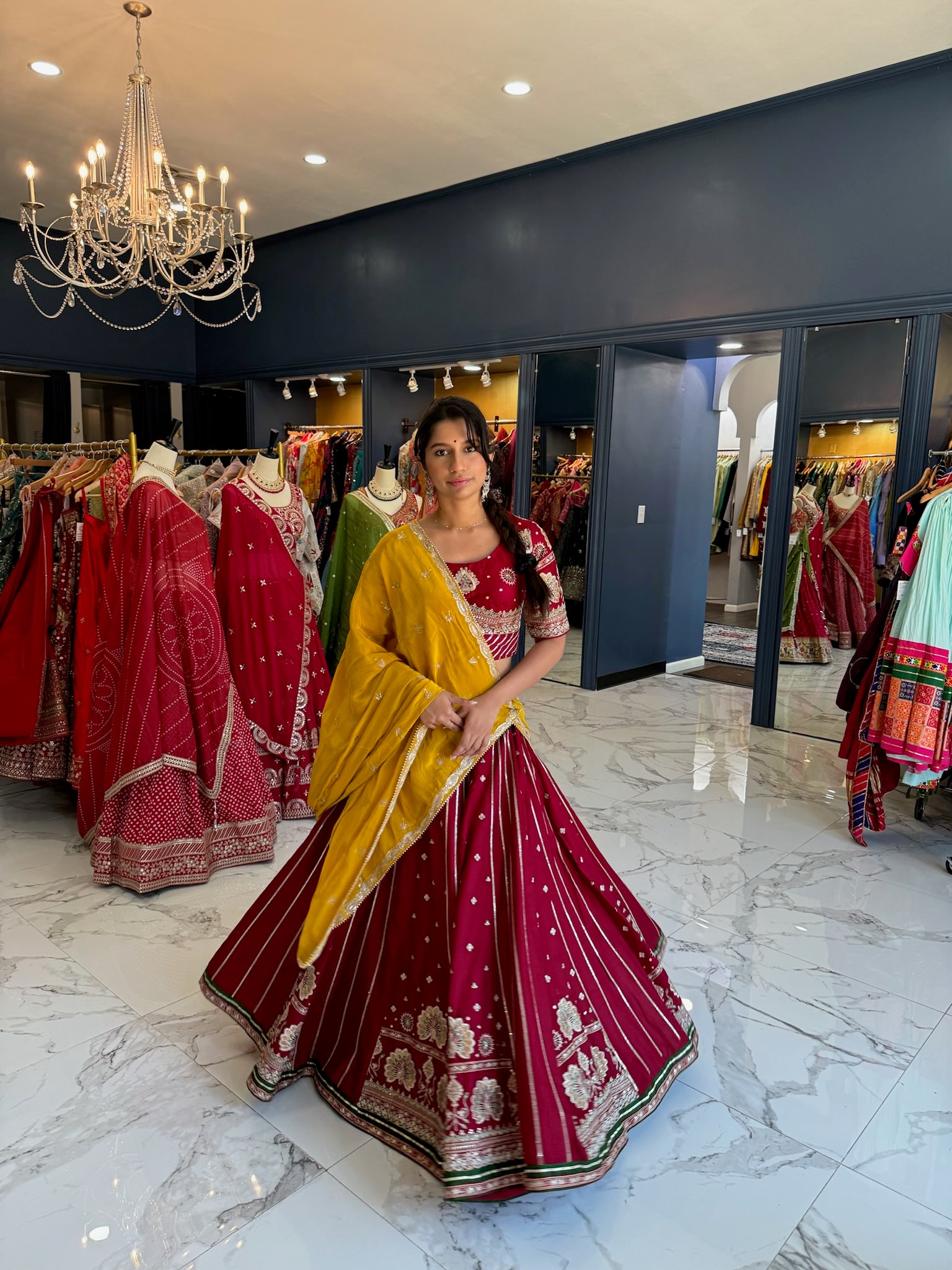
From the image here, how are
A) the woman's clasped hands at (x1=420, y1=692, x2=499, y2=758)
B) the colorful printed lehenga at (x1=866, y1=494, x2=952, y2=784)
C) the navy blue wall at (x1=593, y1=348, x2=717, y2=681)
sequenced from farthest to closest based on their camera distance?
the navy blue wall at (x1=593, y1=348, x2=717, y2=681) → the colorful printed lehenga at (x1=866, y1=494, x2=952, y2=784) → the woman's clasped hands at (x1=420, y1=692, x2=499, y2=758)

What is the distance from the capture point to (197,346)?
810 centimetres

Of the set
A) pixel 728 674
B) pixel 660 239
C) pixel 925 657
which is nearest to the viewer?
pixel 925 657

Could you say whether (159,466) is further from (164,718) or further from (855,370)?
(855,370)

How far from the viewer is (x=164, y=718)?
8.68 feet

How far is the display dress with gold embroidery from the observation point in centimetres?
151

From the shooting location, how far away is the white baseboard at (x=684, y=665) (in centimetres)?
609

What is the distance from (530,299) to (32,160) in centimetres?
327

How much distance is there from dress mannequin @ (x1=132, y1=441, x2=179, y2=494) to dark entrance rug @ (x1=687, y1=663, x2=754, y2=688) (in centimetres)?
398

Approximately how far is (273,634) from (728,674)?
3.81 metres

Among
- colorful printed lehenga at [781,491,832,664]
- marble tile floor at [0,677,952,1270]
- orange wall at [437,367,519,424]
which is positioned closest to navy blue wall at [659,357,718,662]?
orange wall at [437,367,519,424]

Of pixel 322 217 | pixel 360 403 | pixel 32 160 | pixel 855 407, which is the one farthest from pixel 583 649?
pixel 32 160

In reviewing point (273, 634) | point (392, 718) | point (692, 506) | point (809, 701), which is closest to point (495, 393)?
point (692, 506)

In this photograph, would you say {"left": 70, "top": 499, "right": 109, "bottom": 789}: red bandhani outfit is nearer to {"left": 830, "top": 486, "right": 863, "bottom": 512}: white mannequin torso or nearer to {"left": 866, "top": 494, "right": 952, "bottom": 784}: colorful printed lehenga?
{"left": 866, "top": 494, "right": 952, "bottom": 784}: colorful printed lehenga

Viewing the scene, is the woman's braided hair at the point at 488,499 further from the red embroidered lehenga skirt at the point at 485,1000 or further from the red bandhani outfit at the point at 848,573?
the red bandhani outfit at the point at 848,573
